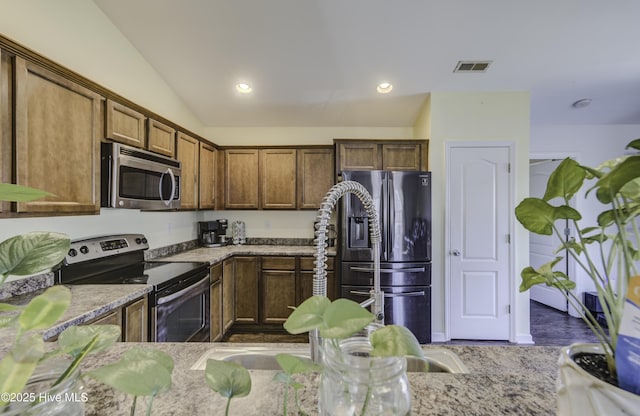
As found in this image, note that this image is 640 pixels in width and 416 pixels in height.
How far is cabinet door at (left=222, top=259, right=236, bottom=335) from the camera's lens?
10.1 ft

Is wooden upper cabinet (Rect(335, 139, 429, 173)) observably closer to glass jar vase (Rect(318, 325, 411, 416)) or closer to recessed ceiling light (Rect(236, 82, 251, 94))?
recessed ceiling light (Rect(236, 82, 251, 94))

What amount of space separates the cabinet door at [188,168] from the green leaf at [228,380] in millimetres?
2724

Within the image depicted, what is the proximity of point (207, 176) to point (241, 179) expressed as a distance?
1.47 feet

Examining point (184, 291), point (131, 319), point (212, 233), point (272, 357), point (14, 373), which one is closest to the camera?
point (14, 373)

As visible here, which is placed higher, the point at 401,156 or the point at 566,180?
the point at 401,156

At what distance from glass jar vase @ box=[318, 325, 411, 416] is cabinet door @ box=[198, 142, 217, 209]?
10.4 feet

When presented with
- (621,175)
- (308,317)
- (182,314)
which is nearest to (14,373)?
(308,317)

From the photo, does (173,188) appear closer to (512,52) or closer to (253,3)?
(253,3)

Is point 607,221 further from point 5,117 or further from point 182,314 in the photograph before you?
point 182,314

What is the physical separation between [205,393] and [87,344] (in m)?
0.39

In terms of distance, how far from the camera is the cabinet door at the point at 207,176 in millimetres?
3312

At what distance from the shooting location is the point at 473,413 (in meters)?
0.62

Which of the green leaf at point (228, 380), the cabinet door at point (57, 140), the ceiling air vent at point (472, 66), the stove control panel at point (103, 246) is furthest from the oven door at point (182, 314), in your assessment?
the ceiling air vent at point (472, 66)

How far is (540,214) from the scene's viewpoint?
0.53 meters
